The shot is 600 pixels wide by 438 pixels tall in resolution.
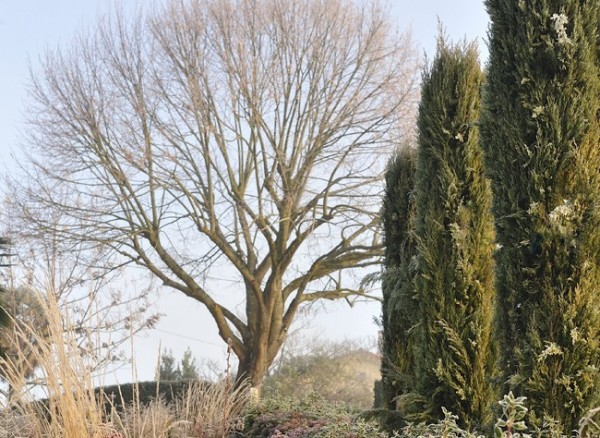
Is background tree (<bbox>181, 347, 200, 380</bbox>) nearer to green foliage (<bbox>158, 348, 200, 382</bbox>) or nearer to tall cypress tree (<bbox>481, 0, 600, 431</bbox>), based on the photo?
green foliage (<bbox>158, 348, 200, 382</bbox>)

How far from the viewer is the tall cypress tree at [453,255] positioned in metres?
4.71

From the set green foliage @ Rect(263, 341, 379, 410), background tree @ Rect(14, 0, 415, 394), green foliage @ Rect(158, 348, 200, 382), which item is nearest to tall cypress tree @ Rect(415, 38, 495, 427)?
background tree @ Rect(14, 0, 415, 394)

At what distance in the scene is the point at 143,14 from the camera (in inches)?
492

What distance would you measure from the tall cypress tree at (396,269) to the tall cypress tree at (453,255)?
2.18 ft

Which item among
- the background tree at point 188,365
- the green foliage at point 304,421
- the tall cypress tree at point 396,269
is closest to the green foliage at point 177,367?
the background tree at point 188,365

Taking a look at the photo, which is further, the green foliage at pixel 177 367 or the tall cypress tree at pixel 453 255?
the green foliage at pixel 177 367

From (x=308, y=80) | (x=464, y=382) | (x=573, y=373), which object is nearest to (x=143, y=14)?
(x=308, y=80)

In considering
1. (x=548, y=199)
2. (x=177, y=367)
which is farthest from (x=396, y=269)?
(x=177, y=367)

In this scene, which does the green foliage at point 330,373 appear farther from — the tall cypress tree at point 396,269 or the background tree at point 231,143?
the tall cypress tree at point 396,269

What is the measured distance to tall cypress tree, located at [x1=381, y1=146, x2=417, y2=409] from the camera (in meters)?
5.75

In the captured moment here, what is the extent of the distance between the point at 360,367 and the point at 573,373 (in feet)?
38.7

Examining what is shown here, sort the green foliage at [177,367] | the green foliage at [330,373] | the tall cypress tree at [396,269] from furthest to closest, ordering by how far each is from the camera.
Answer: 1. the green foliage at [177,367]
2. the green foliage at [330,373]
3. the tall cypress tree at [396,269]

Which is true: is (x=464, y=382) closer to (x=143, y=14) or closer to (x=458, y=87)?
(x=458, y=87)

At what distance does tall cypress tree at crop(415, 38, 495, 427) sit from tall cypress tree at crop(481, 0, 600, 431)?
2.75 feet
